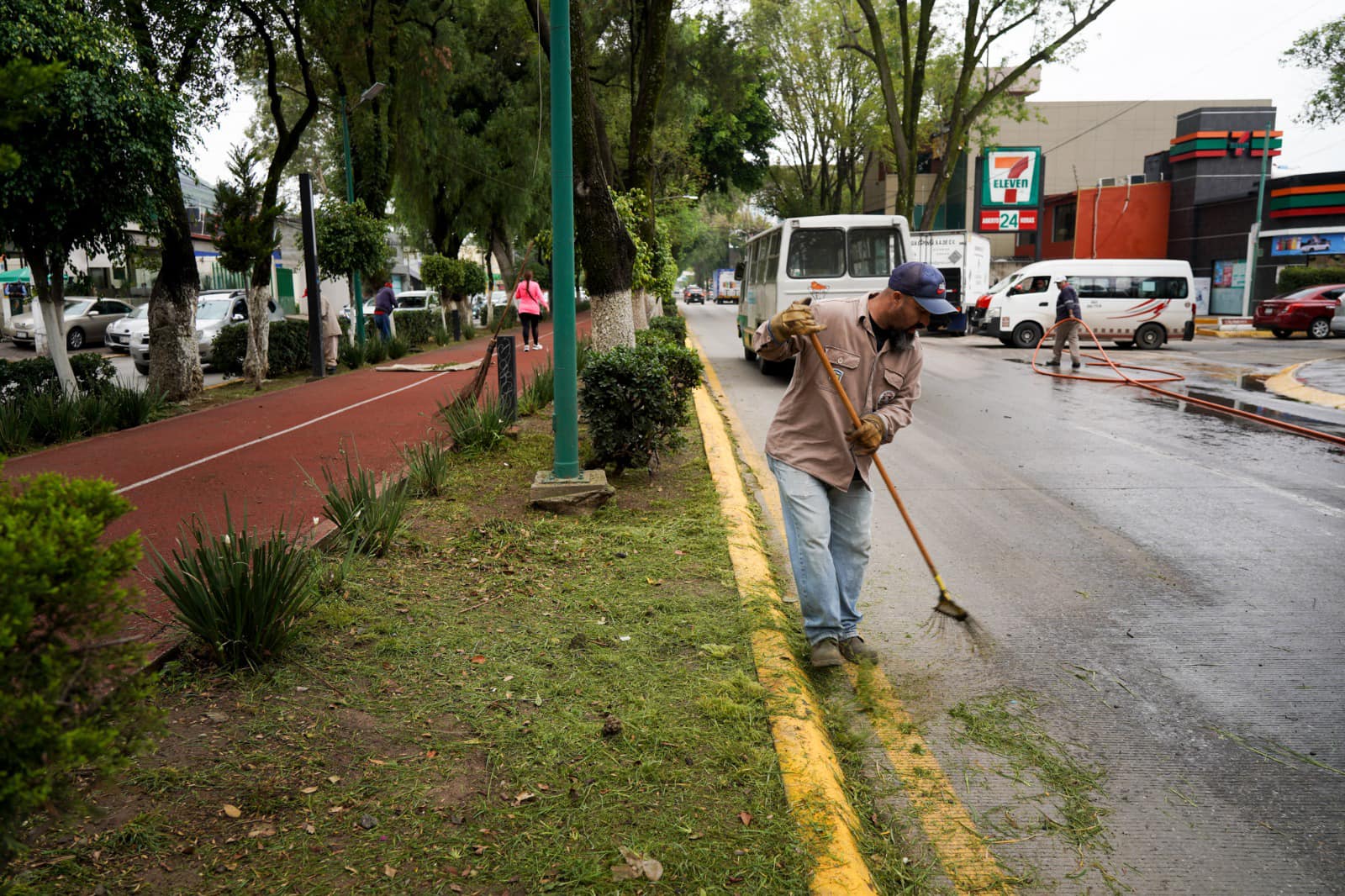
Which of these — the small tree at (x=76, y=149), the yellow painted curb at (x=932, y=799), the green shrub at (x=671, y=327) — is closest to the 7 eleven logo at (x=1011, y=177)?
the green shrub at (x=671, y=327)

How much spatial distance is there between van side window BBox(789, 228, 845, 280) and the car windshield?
1528 cm

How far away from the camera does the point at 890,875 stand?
273 centimetres

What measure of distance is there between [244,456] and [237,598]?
6275mm

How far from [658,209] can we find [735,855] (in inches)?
1053

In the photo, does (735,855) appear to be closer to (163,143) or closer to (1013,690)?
(1013,690)

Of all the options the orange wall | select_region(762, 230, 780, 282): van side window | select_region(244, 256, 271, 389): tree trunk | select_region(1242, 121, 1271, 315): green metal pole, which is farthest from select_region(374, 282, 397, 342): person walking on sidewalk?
the orange wall

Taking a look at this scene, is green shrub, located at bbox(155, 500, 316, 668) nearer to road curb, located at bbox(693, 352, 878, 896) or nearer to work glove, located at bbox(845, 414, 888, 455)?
road curb, located at bbox(693, 352, 878, 896)

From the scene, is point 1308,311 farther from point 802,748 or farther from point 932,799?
point 802,748

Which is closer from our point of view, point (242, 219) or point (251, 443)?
point (251, 443)

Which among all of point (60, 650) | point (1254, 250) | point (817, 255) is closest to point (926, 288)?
point (60, 650)

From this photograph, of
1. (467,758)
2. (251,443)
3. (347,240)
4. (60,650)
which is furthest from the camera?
(347,240)

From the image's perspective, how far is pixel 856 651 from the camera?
14.0ft

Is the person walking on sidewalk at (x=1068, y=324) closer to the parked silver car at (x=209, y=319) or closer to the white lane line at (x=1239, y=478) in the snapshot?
the white lane line at (x=1239, y=478)

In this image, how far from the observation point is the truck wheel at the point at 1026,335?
2353 centimetres
